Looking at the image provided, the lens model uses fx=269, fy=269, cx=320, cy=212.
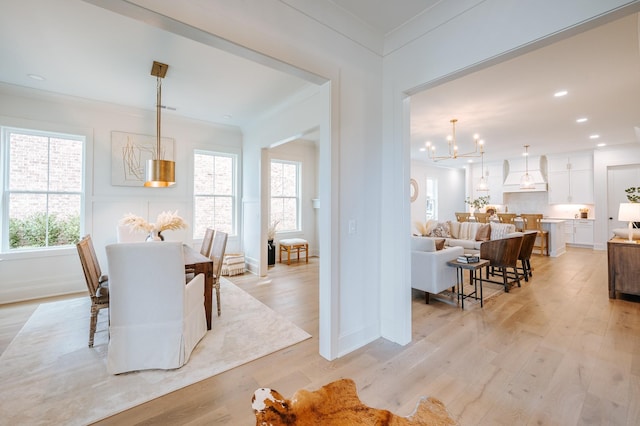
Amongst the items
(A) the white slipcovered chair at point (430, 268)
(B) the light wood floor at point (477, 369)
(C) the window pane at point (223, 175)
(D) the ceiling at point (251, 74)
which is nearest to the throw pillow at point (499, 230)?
(D) the ceiling at point (251, 74)

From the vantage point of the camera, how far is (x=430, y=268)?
346cm

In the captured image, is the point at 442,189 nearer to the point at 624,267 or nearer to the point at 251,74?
A: the point at 624,267

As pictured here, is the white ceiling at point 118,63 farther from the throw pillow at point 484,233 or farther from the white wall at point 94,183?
the throw pillow at point 484,233

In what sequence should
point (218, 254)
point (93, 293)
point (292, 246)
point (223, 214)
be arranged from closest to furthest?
point (93, 293) < point (218, 254) < point (223, 214) < point (292, 246)

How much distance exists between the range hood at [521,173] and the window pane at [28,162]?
36.2ft

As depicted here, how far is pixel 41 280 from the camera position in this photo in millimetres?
3797

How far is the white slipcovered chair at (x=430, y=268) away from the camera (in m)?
3.44

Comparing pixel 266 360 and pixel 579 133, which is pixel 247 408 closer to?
pixel 266 360

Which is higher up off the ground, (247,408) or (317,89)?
(317,89)

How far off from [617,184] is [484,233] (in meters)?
4.50

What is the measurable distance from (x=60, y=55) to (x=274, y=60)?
2686mm

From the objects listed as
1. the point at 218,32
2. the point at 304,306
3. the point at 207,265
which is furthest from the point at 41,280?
the point at 218,32

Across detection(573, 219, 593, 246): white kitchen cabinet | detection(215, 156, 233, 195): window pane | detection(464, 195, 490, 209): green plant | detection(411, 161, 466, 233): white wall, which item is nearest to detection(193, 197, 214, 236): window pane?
detection(215, 156, 233, 195): window pane

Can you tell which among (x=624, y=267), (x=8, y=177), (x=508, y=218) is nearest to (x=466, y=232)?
(x=508, y=218)
